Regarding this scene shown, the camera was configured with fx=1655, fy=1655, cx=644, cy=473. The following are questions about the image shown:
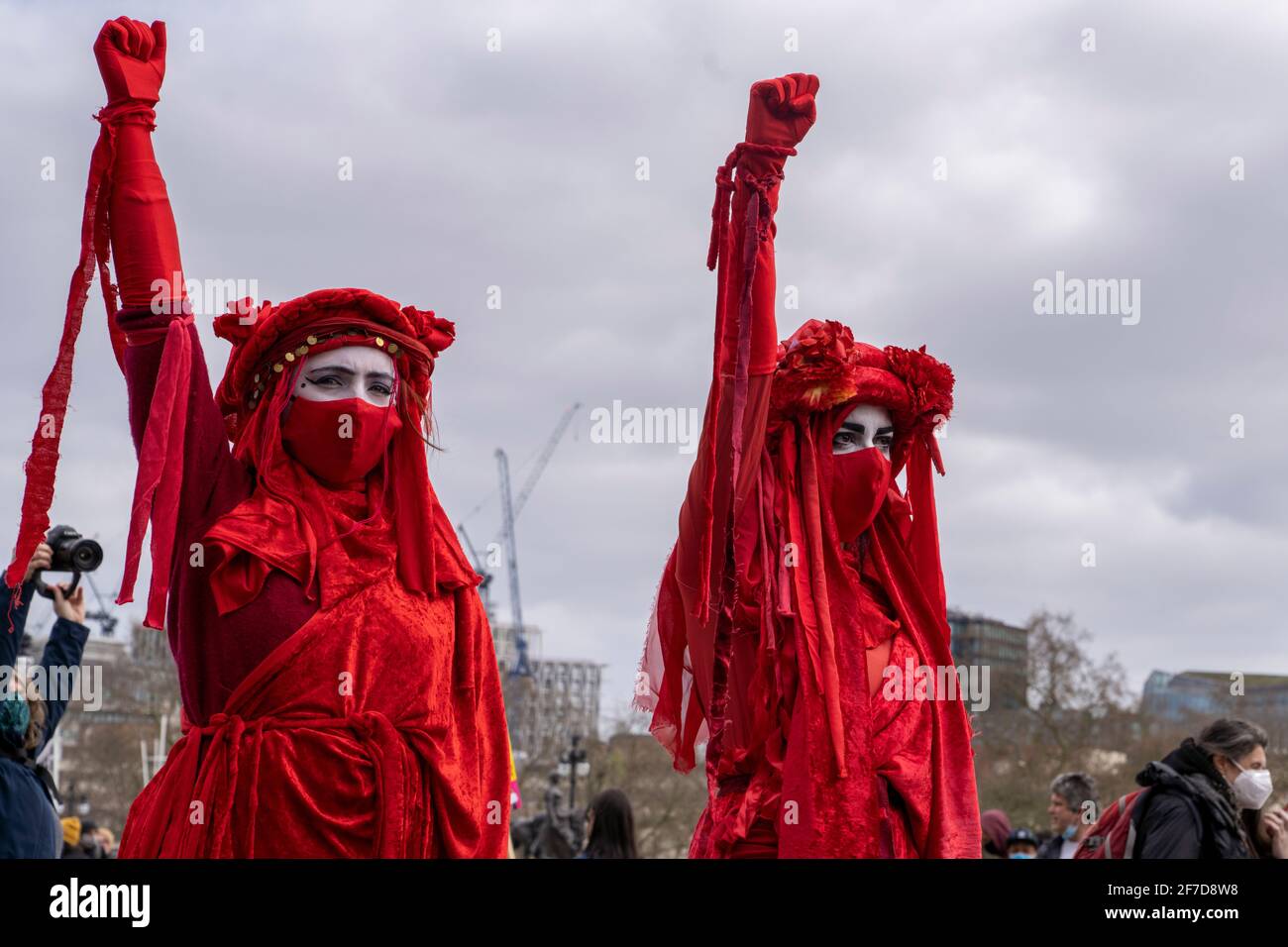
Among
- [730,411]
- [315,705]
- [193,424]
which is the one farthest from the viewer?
[730,411]

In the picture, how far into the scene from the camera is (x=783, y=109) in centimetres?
431

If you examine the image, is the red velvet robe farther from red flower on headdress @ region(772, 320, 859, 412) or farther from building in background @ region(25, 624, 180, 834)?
building in background @ region(25, 624, 180, 834)

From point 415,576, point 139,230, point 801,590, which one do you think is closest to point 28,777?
point 415,576

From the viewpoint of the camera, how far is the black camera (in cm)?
492

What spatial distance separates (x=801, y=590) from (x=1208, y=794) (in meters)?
1.80

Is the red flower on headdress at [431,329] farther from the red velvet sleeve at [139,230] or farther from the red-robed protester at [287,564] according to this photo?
the red velvet sleeve at [139,230]

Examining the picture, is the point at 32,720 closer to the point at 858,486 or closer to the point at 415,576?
the point at 415,576

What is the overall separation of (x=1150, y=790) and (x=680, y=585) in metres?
2.01

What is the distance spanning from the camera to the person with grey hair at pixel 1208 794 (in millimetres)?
5406

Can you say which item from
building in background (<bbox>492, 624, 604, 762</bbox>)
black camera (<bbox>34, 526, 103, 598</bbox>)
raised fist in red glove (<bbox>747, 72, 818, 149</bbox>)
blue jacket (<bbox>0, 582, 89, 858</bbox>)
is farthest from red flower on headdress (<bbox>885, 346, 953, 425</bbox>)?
building in background (<bbox>492, 624, 604, 762</bbox>)

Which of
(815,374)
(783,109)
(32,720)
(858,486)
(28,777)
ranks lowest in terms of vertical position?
(28,777)
